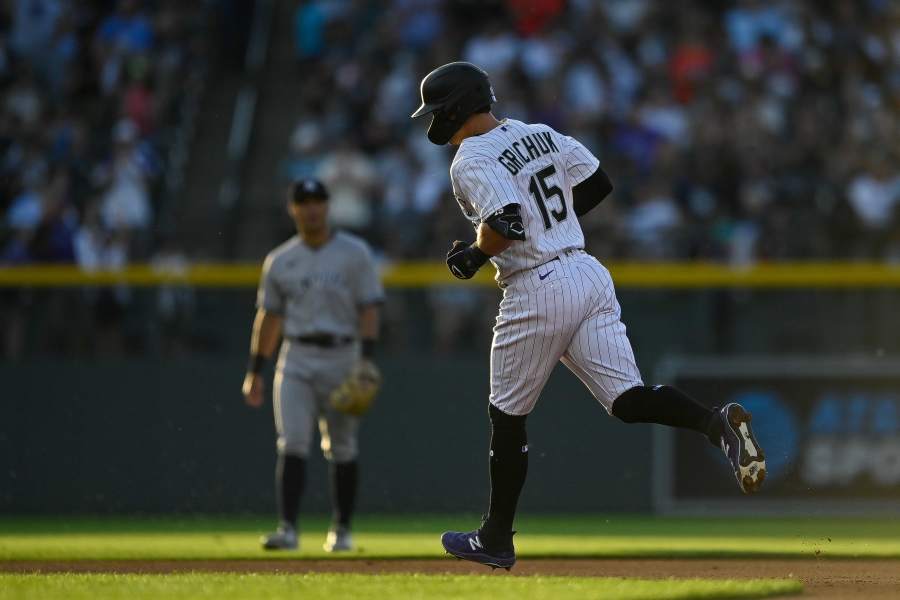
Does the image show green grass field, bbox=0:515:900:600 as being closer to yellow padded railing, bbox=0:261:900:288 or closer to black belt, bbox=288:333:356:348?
black belt, bbox=288:333:356:348

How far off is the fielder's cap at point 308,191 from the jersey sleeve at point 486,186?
2932 mm

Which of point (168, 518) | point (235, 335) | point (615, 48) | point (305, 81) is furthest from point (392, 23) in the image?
point (168, 518)

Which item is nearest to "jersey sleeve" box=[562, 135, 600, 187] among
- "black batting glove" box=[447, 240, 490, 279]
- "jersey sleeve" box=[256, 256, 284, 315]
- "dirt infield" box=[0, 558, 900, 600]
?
"black batting glove" box=[447, 240, 490, 279]

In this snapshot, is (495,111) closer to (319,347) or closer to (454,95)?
(319,347)

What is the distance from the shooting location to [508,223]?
652 centimetres

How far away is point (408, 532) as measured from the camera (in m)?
11.2

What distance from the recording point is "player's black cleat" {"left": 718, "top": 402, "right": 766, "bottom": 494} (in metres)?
6.50

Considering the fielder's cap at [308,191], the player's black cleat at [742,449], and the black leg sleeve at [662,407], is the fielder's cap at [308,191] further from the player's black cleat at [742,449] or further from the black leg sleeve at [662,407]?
the player's black cleat at [742,449]

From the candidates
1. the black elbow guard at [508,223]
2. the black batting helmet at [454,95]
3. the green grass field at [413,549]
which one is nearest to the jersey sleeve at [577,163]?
the black batting helmet at [454,95]

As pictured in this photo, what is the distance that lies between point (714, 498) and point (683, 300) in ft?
4.91

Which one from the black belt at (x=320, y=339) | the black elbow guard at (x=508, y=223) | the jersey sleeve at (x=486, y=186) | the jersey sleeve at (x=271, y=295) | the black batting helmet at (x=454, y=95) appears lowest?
the black belt at (x=320, y=339)

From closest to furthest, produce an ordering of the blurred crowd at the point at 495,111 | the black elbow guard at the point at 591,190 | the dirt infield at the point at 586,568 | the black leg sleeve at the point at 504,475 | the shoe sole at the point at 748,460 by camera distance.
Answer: the shoe sole at the point at 748,460
the black leg sleeve at the point at 504,475
the black elbow guard at the point at 591,190
the dirt infield at the point at 586,568
the blurred crowd at the point at 495,111

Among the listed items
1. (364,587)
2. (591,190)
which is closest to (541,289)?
(591,190)

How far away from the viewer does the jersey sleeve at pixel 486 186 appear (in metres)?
6.56
